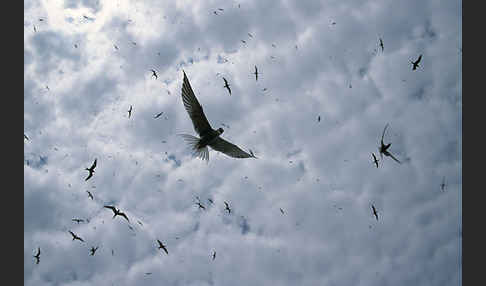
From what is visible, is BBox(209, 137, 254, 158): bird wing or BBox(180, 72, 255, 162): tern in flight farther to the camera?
BBox(209, 137, 254, 158): bird wing

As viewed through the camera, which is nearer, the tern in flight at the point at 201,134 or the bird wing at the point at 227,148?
the tern in flight at the point at 201,134

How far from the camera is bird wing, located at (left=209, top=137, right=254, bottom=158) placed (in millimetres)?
11078

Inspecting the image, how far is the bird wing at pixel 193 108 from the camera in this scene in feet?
32.3

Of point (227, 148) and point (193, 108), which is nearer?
point (193, 108)

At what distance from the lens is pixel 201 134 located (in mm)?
10562

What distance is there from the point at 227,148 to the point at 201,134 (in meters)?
1.28

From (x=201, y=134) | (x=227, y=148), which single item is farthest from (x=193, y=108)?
(x=227, y=148)

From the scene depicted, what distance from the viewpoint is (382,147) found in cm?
918

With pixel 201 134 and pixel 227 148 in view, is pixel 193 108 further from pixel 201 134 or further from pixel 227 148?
pixel 227 148

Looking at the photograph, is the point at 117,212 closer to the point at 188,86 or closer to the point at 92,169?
the point at 92,169

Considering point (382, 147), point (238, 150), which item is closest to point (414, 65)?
point (382, 147)

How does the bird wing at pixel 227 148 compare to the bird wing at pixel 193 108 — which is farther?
the bird wing at pixel 227 148

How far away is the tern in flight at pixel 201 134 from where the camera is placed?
991 centimetres

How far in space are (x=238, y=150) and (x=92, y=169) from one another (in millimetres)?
5013
